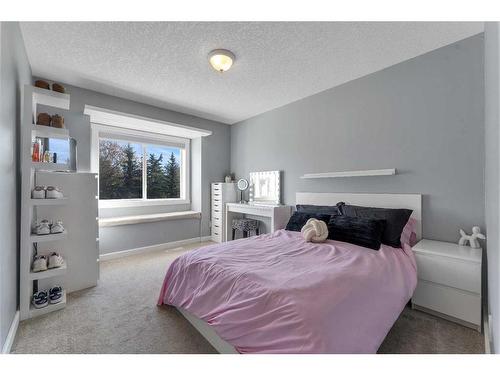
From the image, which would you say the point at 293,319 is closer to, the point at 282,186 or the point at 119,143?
the point at 282,186

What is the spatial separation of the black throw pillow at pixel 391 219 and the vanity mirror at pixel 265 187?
1552 millimetres

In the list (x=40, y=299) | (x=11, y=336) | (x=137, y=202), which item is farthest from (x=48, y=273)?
(x=137, y=202)

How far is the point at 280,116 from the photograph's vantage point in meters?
3.80

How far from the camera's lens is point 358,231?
86.1 inches

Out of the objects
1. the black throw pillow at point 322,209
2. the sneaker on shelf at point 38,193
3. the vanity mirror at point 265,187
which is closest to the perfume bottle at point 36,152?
the sneaker on shelf at point 38,193

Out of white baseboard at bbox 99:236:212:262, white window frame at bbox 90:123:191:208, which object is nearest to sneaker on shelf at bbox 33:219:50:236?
white baseboard at bbox 99:236:212:262

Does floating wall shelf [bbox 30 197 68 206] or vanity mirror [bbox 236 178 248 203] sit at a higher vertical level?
vanity mirror [bbox 236 178 248 203]

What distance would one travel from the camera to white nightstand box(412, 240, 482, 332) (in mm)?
1698

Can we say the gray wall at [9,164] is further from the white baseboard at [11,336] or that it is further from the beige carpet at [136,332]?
the beige carpet at [136,332]

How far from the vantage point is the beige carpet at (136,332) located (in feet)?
4.95

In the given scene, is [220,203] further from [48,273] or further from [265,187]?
[48,273]

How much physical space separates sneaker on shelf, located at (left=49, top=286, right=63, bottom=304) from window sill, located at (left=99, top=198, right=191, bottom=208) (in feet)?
5.54

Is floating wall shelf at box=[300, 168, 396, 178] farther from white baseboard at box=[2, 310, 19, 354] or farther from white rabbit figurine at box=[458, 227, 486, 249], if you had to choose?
white baseboard at box=[2, 310, 19, 354]
